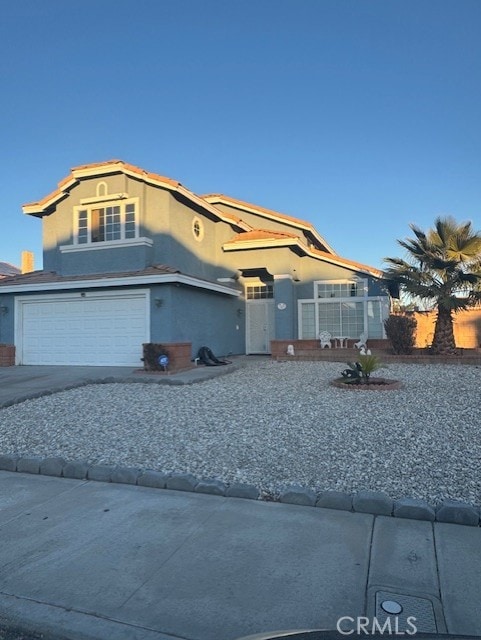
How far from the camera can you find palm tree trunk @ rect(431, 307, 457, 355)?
13.9 m

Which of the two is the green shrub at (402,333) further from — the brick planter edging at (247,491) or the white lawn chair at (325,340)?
the brick planter edging at (247,491)

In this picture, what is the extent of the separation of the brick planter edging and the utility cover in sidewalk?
4.20 feet

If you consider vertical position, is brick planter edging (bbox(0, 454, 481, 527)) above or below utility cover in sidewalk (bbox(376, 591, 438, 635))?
above

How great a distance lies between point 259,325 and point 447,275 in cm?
750

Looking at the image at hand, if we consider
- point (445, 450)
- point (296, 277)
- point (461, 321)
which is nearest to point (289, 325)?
point (296, 277)

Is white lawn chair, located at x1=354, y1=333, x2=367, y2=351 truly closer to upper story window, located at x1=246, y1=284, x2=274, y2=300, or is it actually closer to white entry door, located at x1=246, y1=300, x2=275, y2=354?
white entry door, located at x1=246, y1=300, x2=275, y2=354

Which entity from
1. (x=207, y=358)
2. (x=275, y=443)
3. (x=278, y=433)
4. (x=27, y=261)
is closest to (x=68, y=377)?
(x=207, y=358)

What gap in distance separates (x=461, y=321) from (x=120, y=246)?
561 inches

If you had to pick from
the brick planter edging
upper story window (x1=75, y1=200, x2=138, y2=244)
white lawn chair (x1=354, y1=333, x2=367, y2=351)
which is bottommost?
the brick planter edging

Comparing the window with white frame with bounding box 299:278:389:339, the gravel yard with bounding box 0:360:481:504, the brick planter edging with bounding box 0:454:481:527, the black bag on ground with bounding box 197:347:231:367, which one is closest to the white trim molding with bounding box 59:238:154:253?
the black bag on ground with bounding box 197:347:231:367

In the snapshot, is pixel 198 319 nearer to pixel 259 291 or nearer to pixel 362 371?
pixel 259 291

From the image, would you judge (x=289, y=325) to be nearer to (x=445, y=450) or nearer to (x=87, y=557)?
(x=445, y=450)

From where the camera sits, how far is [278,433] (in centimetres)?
671

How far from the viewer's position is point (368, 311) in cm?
1719
